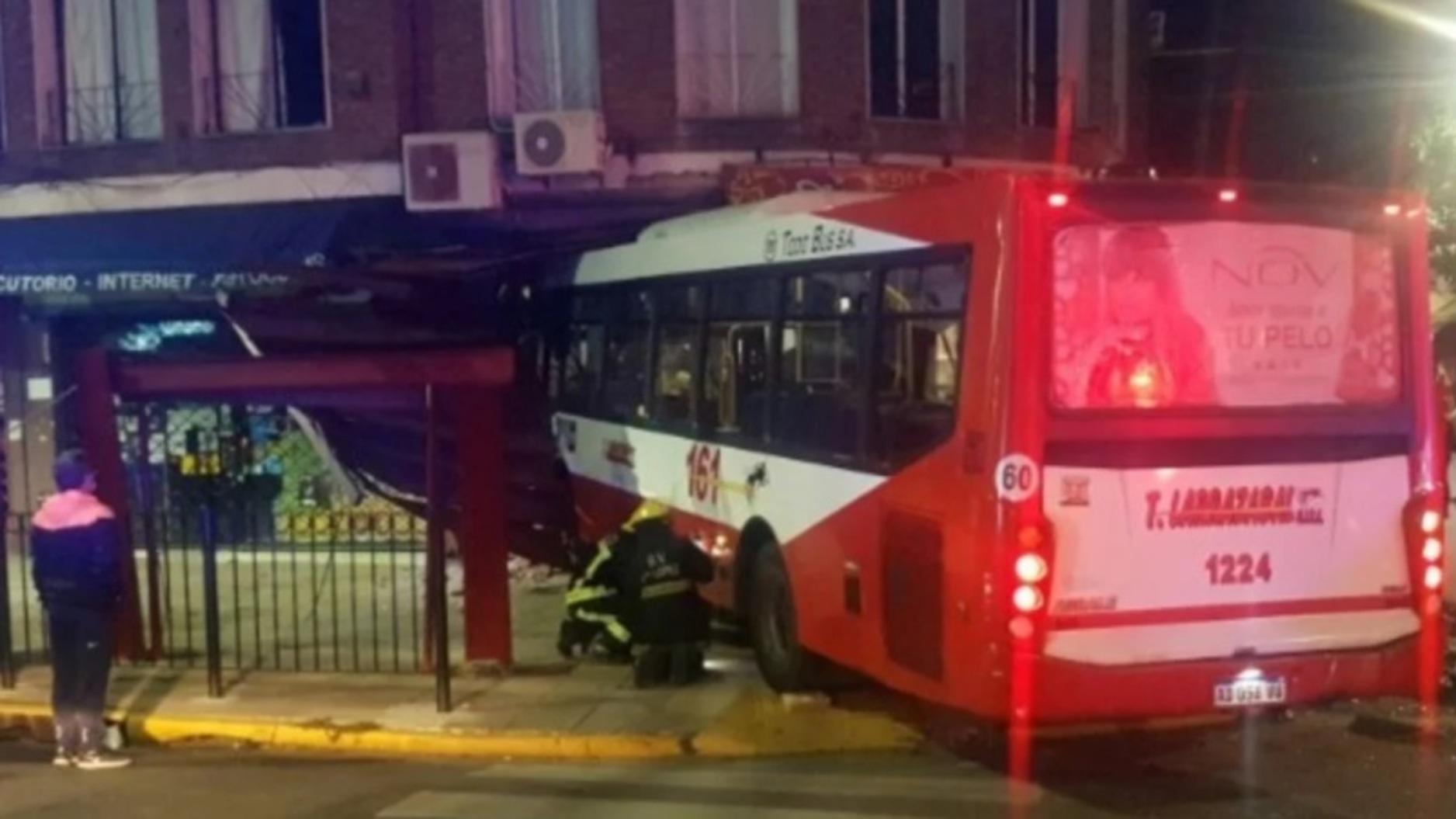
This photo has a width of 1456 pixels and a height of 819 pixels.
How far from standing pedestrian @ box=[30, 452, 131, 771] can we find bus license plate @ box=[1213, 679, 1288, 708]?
5.83m

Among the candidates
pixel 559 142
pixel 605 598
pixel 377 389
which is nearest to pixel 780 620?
pixel 605 598

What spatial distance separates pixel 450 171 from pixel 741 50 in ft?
10.5

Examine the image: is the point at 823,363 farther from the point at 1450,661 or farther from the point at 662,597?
the point at 1450,661

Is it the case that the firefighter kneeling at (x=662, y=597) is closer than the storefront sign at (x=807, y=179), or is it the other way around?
the firefighter kneeling at (x=662, y=597)

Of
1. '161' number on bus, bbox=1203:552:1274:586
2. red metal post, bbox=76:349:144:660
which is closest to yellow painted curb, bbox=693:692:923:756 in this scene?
'161' number on bus, bbox=1203:552:1274:586

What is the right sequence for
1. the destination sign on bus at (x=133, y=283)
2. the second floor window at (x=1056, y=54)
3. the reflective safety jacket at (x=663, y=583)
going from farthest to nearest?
the second floor window at (x=1056, y=54) → the destination sign on bus at (x=133, y=283) → the reflective safety jacket at (x=663, y=583)

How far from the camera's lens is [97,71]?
1884 centimetres

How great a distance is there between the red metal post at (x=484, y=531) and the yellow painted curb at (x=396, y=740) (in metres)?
1.51

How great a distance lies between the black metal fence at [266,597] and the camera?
1159cm

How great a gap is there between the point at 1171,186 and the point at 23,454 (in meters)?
14.5

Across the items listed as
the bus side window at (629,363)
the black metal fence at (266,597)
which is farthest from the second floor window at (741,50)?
the black metal fence at (266,597)

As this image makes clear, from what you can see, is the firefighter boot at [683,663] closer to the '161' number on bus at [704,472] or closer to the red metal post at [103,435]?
the '161' number on bus at [704,472]

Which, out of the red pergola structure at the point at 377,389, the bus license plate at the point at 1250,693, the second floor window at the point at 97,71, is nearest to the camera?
the bus license plate at the point at 1250,693

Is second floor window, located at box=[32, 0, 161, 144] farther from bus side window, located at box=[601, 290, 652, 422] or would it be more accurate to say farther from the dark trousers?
the dark trousers
